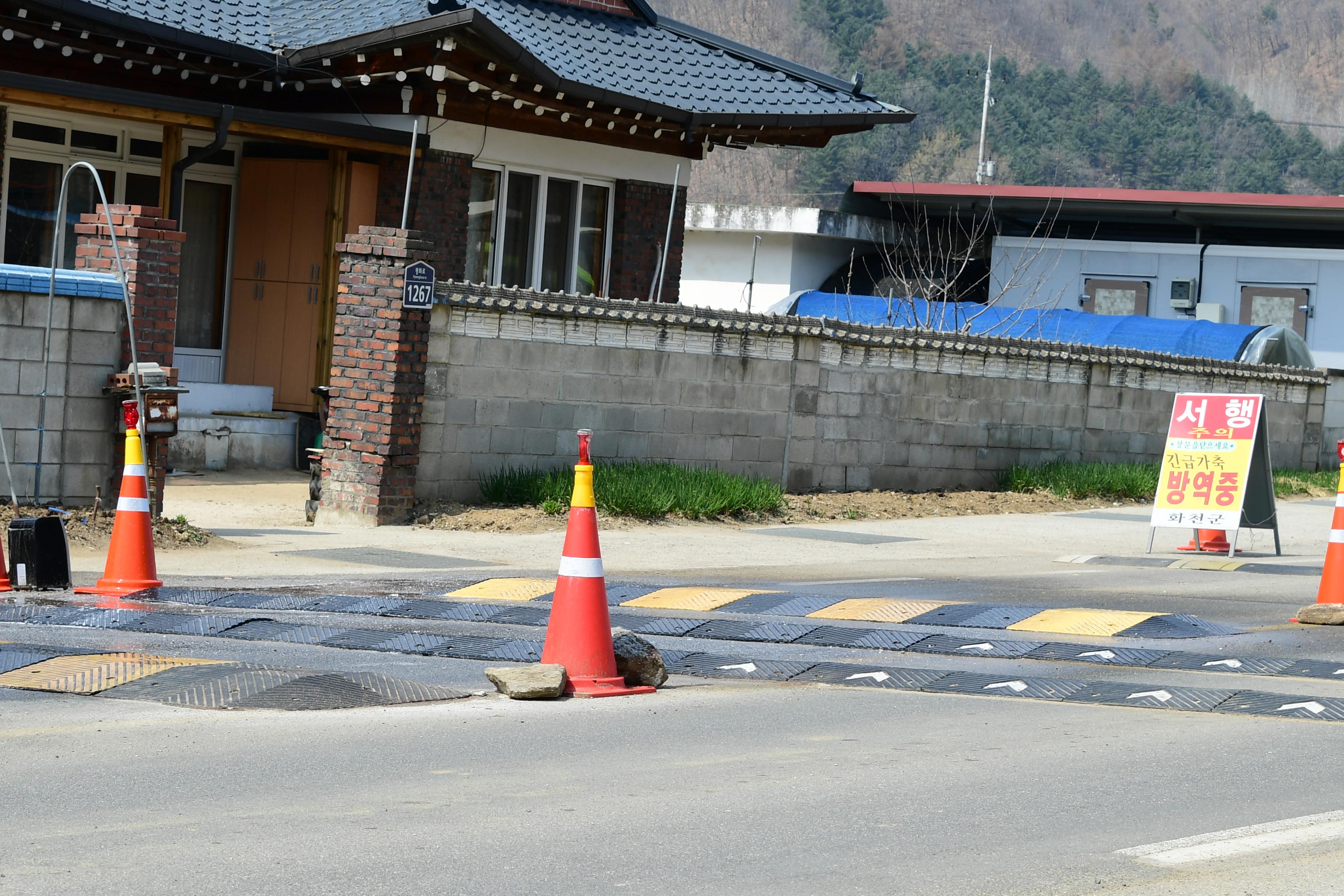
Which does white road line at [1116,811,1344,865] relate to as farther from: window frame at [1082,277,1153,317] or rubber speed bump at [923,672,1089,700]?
window frame at [1082,277,1153,317]

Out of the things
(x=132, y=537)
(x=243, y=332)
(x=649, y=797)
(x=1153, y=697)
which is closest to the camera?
(x=649, y=797)

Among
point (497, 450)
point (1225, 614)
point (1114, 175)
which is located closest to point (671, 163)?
point (497, 450)

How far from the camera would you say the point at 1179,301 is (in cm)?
3181

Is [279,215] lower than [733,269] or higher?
lower

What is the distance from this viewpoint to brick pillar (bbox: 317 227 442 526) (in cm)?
1427

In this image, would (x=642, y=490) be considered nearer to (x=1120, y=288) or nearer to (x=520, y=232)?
(x=520, y=232)

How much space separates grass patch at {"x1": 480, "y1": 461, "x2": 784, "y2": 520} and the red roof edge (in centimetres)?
1701

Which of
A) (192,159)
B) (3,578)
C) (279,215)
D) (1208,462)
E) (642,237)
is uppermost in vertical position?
(192,159)

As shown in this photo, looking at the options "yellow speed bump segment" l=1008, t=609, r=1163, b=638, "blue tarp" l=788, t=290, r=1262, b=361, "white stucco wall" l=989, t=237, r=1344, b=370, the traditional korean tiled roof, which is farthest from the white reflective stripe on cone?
"white stucco wall" l=989, t=237, r=1344, b=370

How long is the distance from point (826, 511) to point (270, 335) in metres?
6.81

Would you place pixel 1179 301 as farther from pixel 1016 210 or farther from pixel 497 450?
pixel 497 450

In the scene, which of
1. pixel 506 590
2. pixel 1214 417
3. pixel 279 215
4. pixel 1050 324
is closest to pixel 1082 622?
pixel 506 590

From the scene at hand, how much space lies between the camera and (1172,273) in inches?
1297

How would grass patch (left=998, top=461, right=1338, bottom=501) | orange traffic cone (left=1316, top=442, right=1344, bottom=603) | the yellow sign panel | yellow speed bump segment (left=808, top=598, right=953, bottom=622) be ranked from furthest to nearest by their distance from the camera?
grass patch (left=998, top=461, right=1338, bottom=501) < the yellow sign panel < orange traffic cone (left=1316, top=442, right=1344, bottom=603) < yellow speed bump segment (left=808, top=598, right=953, bottom=622)
